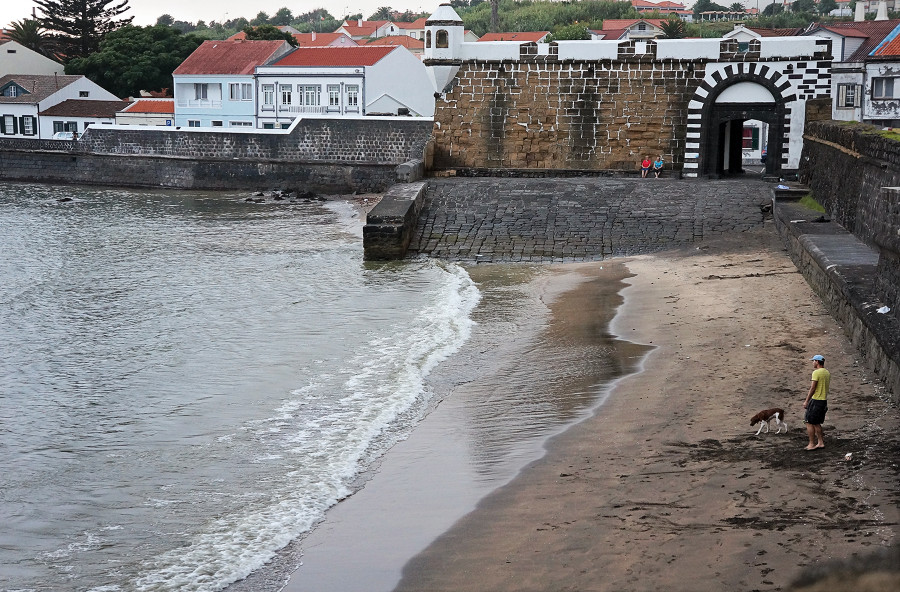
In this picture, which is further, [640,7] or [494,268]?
[640,7]

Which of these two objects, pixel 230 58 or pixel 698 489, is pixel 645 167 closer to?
pixel 698 489

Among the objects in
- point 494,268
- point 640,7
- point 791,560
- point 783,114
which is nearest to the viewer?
point 791,560

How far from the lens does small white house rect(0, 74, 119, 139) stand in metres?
51.2

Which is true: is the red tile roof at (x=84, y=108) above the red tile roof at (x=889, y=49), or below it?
below

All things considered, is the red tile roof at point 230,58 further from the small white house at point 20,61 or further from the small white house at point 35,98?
the small white house at point 20,61

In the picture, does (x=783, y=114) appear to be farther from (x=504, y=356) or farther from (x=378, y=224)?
(x=504, y=356)

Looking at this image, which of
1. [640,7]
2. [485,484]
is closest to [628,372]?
[485,484]

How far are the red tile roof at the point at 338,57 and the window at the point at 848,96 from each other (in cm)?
1924

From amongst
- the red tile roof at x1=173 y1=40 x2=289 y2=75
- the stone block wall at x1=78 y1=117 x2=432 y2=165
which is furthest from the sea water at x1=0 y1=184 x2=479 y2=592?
the red tile roof at x1=173 y1=40 x2=289 y2=75

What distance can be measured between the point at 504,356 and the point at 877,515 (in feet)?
22.8

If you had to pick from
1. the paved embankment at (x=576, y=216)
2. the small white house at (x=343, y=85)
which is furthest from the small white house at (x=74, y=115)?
the paved embankment at (x=576, y=216)

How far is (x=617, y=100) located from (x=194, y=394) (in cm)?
1736

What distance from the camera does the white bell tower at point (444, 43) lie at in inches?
1078

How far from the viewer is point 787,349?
41.2 ft
